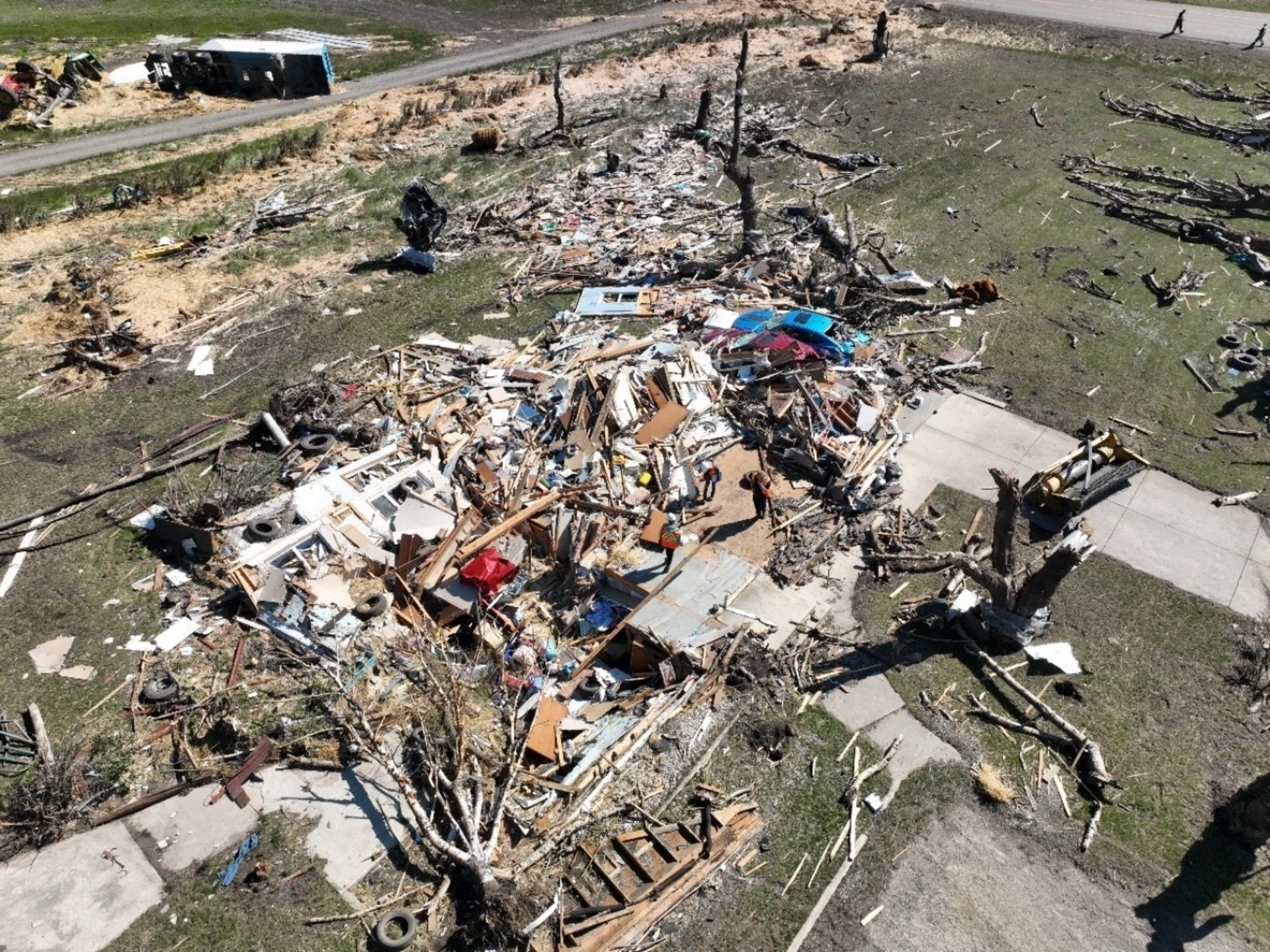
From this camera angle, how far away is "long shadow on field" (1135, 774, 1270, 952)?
29.1 feet

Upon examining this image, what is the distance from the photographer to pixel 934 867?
373 inches

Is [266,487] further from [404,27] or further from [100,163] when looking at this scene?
[404,27]

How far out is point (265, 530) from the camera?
13266 millimetres

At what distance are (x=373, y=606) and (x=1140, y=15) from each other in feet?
158

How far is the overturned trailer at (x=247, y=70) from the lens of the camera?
112 ft

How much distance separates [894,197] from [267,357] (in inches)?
751

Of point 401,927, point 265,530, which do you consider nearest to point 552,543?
point 265,530

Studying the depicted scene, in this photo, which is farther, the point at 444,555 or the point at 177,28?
the point at 177,28

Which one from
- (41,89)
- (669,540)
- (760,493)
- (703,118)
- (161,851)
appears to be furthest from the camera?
(41,89)

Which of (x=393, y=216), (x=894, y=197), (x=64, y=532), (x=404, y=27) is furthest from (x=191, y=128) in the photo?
(x=894, y=197)

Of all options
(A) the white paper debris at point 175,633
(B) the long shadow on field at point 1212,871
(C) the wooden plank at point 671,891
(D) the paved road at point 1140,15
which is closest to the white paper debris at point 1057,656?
(B) the long shadow on field at point 1212,871

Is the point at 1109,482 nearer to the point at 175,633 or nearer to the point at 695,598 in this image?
the point at 695,598

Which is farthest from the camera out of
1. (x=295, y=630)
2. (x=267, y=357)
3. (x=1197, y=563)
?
(x=267, y=357)

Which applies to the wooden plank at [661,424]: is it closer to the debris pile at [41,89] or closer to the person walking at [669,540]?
the person walking at [669,540]
